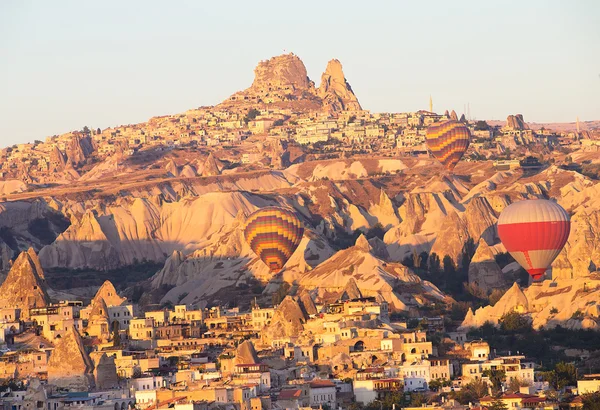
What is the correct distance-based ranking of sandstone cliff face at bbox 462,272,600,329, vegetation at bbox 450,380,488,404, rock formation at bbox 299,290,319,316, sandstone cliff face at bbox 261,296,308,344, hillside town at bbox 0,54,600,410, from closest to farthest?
vegetation at bbox 450,380,488,404 → hillside town at bbox 0,54,600,410 → sandstone cliff face at bbox 261,296,308,344 → sandstone cliff face at bbox 462,272,600,329 → rock formation at bbox 299,290,319,316

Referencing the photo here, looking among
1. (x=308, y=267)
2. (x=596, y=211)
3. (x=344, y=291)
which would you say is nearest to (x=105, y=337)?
(x=344, y=291)

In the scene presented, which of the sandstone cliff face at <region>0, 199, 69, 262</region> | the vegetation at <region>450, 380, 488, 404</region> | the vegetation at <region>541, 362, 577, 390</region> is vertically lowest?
the vegetation at <region>450, 380, 488, 404</region>

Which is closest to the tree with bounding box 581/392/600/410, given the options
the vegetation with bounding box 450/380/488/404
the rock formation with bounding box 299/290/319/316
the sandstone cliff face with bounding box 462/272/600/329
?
the vegetation with bounding box 450/380/488/404

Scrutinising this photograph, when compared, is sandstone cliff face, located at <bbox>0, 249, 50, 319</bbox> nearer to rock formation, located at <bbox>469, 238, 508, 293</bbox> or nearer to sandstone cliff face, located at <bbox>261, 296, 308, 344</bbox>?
sandstone cliff face, located at <bbox>261, 296, 308, 344</bbox>

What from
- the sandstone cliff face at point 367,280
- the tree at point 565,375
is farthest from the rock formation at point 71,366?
the sandstone cliff face at point 367,280

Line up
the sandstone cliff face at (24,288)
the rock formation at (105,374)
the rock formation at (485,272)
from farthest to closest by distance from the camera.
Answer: the rock formation at (485,272) → the sandstone cliff face at (24,288) → the rock formation at (105,374)

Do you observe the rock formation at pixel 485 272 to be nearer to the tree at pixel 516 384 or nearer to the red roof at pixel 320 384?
the tree at pixel 516 384

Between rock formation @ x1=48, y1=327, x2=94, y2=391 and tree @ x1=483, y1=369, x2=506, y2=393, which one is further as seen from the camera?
rock formation @ x1=48, y1=327, x2=94, y2=391
